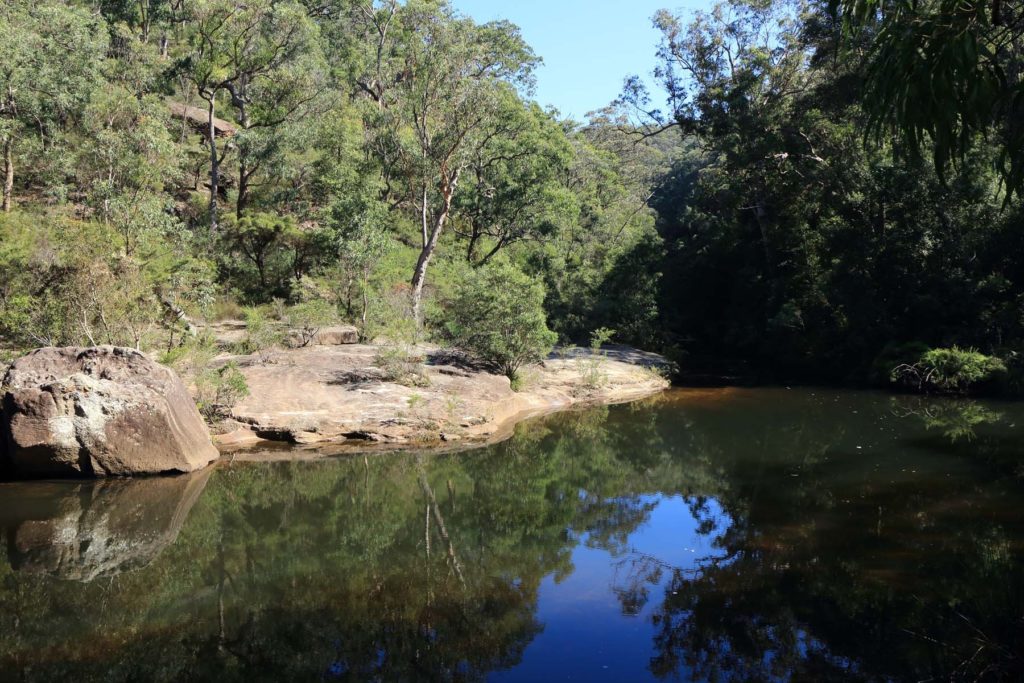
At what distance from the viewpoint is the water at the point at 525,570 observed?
18.6 ft

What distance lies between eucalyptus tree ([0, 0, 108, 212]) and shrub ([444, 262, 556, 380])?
40.7ft

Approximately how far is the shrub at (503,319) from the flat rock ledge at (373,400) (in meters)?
0.62

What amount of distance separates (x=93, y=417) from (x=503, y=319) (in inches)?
358

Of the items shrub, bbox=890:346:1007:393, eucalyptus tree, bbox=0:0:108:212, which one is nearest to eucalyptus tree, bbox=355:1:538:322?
eucalyptus tree, bbox=0:0:108:212

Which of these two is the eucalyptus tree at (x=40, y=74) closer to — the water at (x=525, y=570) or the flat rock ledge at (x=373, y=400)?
the flat rock ledge at (x=373, y=400)

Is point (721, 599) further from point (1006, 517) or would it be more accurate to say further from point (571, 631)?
point (1006, 517)

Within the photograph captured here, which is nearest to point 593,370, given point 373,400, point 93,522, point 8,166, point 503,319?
point 503,319

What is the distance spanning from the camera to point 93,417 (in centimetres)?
1057

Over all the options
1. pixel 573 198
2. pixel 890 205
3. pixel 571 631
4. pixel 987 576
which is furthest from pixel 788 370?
pixel 571 631

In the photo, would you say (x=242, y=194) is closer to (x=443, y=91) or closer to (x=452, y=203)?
(x=452, y=203)

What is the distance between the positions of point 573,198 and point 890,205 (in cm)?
1033

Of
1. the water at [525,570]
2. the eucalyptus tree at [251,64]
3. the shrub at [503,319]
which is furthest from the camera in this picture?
the eucalyptus tree at [251,64]

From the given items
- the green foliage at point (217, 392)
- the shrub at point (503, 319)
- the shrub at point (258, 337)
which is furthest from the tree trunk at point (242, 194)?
the green foliage at point (217, 392)

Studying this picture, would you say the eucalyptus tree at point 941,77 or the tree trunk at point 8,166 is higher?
the tree trunk at point 8,166
